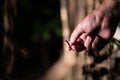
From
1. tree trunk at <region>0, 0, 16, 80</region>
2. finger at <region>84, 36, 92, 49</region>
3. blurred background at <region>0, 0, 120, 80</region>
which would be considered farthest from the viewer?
tree trunk at <region>0, 0, 16, 80</region>

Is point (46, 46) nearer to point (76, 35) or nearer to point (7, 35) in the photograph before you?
point (7, 35)

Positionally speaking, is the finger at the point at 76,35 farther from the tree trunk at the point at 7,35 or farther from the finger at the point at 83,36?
the tree trunk at the point at 7,35

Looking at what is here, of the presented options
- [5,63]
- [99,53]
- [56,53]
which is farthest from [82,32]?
[56,53]

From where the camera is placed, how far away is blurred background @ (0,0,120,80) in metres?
2.91

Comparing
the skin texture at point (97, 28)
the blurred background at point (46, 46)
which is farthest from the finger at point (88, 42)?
the blurred background at point (46, 46)

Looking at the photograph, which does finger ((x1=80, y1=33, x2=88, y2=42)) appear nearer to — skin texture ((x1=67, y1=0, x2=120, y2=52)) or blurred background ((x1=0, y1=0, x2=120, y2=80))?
skin texture ((x1=67, y1=0, x2=120, y2=52))

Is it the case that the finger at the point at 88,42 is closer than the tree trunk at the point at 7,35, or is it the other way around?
the finger at the point at 88,42

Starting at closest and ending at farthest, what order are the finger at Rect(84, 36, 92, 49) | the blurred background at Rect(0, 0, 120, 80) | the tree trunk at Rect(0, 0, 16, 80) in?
the finger at Rect(84, 36, 92, 49) < the blurred background at Rect(0, 0, 120, 80) < the tree trunk at Rect(0, 0, 16, 80)

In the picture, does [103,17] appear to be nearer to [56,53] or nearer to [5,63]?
[5,63]

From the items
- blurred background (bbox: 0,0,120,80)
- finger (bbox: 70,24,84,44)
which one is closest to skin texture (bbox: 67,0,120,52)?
finger (bbox: 70,24,84,44)

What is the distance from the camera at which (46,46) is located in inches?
216

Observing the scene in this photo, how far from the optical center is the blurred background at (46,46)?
2.91 metres

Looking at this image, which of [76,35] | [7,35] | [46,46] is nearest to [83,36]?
[76,35]

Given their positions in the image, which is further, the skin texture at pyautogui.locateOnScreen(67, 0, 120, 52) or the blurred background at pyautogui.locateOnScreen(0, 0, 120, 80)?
the blurred background at pyautogui.locateOnScreen(0, 0, 120, 80)
